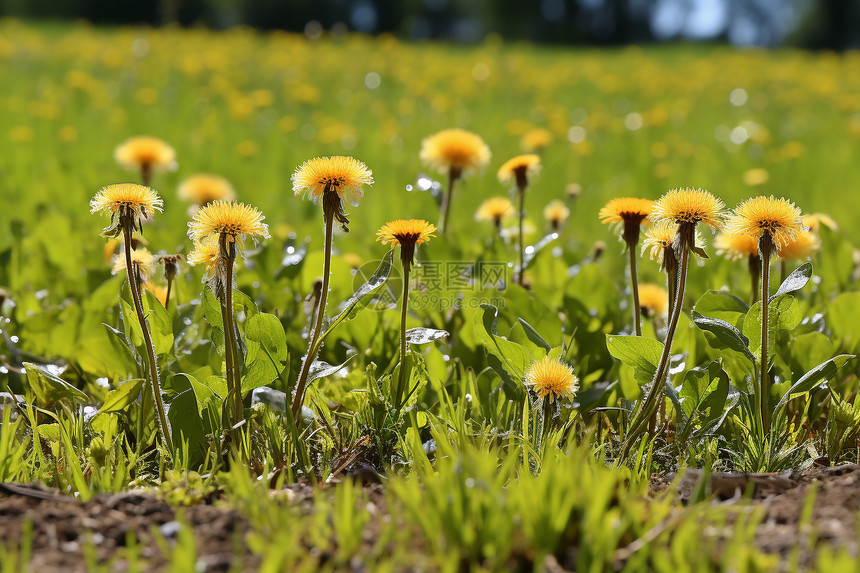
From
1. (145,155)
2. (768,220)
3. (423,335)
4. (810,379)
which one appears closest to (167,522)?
(423,335)

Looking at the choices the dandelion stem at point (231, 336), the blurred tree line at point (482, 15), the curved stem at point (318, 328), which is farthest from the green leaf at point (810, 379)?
the blurred tree line at point (482, 15)

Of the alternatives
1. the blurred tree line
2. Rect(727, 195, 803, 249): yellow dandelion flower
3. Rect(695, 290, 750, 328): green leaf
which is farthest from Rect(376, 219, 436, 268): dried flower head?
the blurred tree line

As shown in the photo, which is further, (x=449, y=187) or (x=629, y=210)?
(x=449, y=187)

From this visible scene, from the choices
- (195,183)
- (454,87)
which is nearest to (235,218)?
(195,183)

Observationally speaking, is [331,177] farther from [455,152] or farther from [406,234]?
[455,152]

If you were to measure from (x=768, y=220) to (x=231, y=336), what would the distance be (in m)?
1.01

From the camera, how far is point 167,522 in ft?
3.86

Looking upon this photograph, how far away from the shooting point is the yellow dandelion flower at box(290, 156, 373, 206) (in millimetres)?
1355

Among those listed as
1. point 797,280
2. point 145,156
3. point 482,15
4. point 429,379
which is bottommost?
point 429,379

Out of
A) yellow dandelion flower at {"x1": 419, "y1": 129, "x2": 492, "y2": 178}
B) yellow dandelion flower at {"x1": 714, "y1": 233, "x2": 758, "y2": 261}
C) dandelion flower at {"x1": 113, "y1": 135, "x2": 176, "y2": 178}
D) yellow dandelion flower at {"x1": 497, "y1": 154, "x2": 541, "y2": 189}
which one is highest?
dandelion flower at {"x1": 113, "y1": 135, "x2": 176, "y2": 178}

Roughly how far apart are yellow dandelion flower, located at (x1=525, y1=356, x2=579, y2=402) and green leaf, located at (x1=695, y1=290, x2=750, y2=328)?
42 centimetres

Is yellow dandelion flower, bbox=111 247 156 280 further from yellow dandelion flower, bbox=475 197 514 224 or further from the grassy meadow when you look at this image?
yellow dandelion flower, bbox=475 197 514 224

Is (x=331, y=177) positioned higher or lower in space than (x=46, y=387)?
higher

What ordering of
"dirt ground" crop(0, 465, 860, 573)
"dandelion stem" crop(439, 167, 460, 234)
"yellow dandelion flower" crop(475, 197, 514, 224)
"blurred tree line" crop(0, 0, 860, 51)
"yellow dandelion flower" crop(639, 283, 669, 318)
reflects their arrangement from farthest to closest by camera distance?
"blurred tree line" crop(0, 0, 860, 51) → "yellow dandelion flower" crop(475, 197, 514, 224) → "dandelion stem" crop(439, 167, 460, 234) → "yellow dandelion flower" crop(639, 283, 669, 318) → "dirt ground" crop(0, 465, 860, 573)
